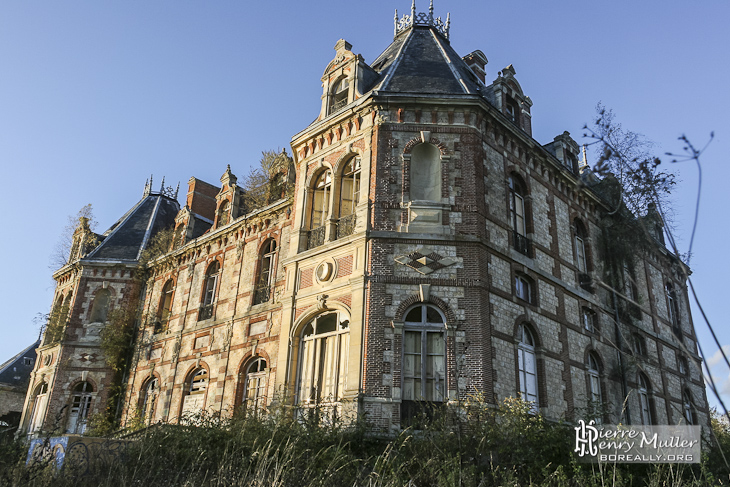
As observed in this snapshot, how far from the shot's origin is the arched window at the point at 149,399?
20.8 m

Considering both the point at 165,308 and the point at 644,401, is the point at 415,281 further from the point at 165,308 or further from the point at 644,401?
the point at 165,308

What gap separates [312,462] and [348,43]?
485 inches

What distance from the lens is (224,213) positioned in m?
22.7

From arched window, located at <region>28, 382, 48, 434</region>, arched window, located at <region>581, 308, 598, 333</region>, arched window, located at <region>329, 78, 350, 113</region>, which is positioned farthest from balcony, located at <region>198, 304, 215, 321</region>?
arched window, located at <region>581, 308, 598, 333</region>

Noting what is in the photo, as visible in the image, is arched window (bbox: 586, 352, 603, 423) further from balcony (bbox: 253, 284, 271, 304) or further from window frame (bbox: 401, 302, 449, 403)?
balcony (bbox: 253, 284, 271, 304)

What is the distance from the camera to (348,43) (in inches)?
676

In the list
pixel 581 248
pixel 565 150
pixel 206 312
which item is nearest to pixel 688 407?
pixel 581 248

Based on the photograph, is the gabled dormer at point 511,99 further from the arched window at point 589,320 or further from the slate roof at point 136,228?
the slate roof at point 136,228

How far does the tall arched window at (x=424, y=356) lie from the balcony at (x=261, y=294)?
21.4 feet

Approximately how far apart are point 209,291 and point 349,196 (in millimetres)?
8235

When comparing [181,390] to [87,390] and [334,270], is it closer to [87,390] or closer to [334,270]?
[87,390]

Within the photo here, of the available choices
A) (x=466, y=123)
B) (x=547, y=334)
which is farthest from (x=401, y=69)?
(x=547, y=334)

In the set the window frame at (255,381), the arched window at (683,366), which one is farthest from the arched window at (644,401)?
the window frame at (255,381)

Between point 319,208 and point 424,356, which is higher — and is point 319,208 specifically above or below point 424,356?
above
